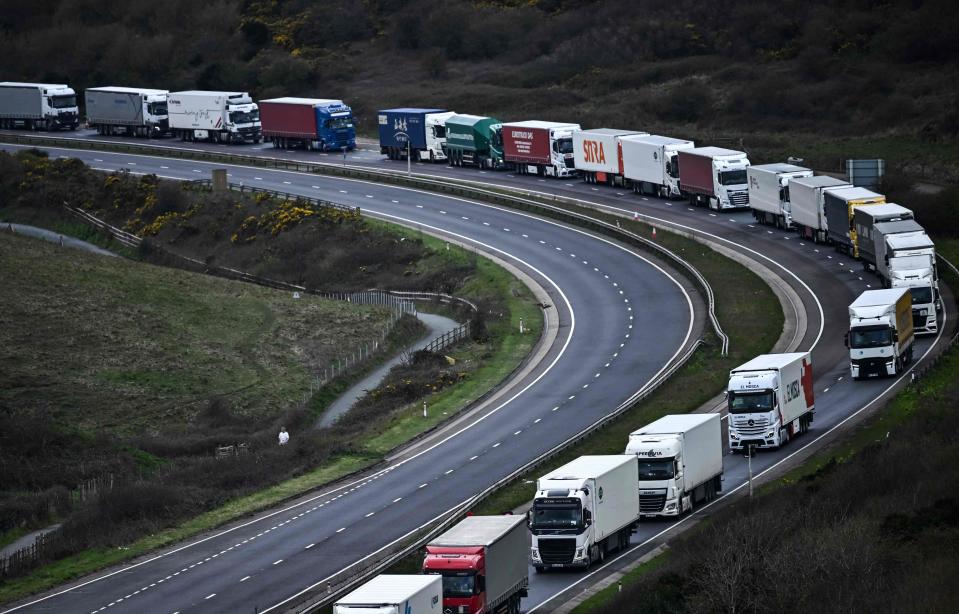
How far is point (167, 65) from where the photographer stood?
651 ft

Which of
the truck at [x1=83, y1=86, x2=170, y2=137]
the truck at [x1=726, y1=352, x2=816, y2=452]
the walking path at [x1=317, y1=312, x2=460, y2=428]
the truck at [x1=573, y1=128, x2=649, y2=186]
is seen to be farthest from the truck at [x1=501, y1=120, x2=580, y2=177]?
the truck at [x1=726, y1=352, x2=816, y2=452]

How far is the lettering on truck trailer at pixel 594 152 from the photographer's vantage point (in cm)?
12669

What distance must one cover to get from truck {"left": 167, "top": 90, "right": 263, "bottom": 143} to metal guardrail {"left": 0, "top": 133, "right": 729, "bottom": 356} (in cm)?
380

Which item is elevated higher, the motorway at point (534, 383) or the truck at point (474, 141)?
the truck at point (474, 141)

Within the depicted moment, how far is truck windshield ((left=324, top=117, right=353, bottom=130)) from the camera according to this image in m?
148

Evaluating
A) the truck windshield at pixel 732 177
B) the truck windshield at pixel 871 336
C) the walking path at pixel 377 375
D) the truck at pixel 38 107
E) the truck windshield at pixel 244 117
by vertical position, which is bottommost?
the walking path at pixel 377 375

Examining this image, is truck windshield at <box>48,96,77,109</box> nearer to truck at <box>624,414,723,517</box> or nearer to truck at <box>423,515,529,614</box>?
truck at <box>624,414,723,517</box>

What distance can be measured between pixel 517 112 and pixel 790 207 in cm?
5605

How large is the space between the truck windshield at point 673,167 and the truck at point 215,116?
52522 millimetres

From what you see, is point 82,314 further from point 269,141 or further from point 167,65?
point 167,65

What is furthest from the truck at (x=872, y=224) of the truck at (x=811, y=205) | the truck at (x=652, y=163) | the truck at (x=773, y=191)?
the truck at (x=652, y=163)

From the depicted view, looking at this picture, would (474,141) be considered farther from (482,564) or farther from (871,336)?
(482,564)

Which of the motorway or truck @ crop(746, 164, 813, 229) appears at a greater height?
truck @ crop(746, 164, 813, 229)

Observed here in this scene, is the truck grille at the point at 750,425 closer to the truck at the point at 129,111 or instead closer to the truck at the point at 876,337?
the truck at the point at 876,337
